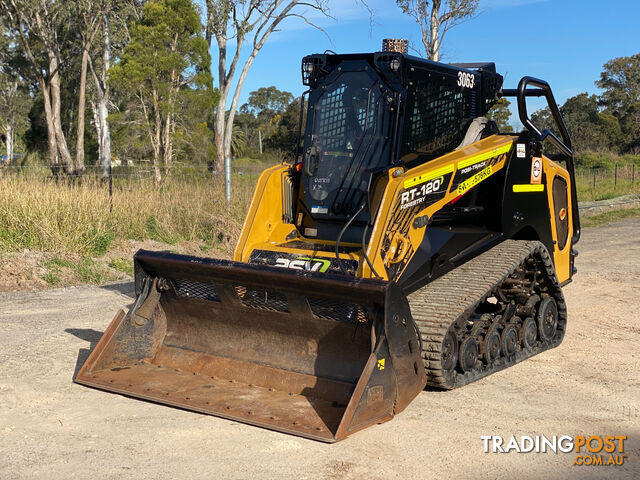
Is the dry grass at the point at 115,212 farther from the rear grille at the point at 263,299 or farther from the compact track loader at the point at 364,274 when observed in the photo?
the rear grille at the point at 263,299

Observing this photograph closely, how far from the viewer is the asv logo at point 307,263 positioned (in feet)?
19.0

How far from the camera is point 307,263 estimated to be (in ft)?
19.2

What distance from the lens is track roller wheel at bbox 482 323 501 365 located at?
5.92 meters

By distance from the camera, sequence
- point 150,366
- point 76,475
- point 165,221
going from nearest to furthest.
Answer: point 76,475 < point 150,366 < point 165,221

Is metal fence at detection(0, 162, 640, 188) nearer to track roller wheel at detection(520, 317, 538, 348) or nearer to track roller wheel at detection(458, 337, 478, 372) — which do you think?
track roller wheel at detection(520, 317, 538, 348)

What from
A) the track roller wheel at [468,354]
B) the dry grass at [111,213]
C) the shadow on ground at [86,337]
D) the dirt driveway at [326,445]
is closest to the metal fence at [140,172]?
the dry grass at [111,213]

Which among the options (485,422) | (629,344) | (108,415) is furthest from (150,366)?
(629,344)

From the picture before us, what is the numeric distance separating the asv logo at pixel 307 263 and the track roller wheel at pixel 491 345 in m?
1.37

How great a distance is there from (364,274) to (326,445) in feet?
4.47

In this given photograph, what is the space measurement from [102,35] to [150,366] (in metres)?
32.7

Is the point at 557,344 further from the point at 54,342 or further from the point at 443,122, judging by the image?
the point at 54,342

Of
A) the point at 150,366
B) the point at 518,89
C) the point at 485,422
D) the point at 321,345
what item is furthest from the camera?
the point at 518,89

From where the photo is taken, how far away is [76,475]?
4.16m

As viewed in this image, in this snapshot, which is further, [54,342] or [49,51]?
[49,51]
